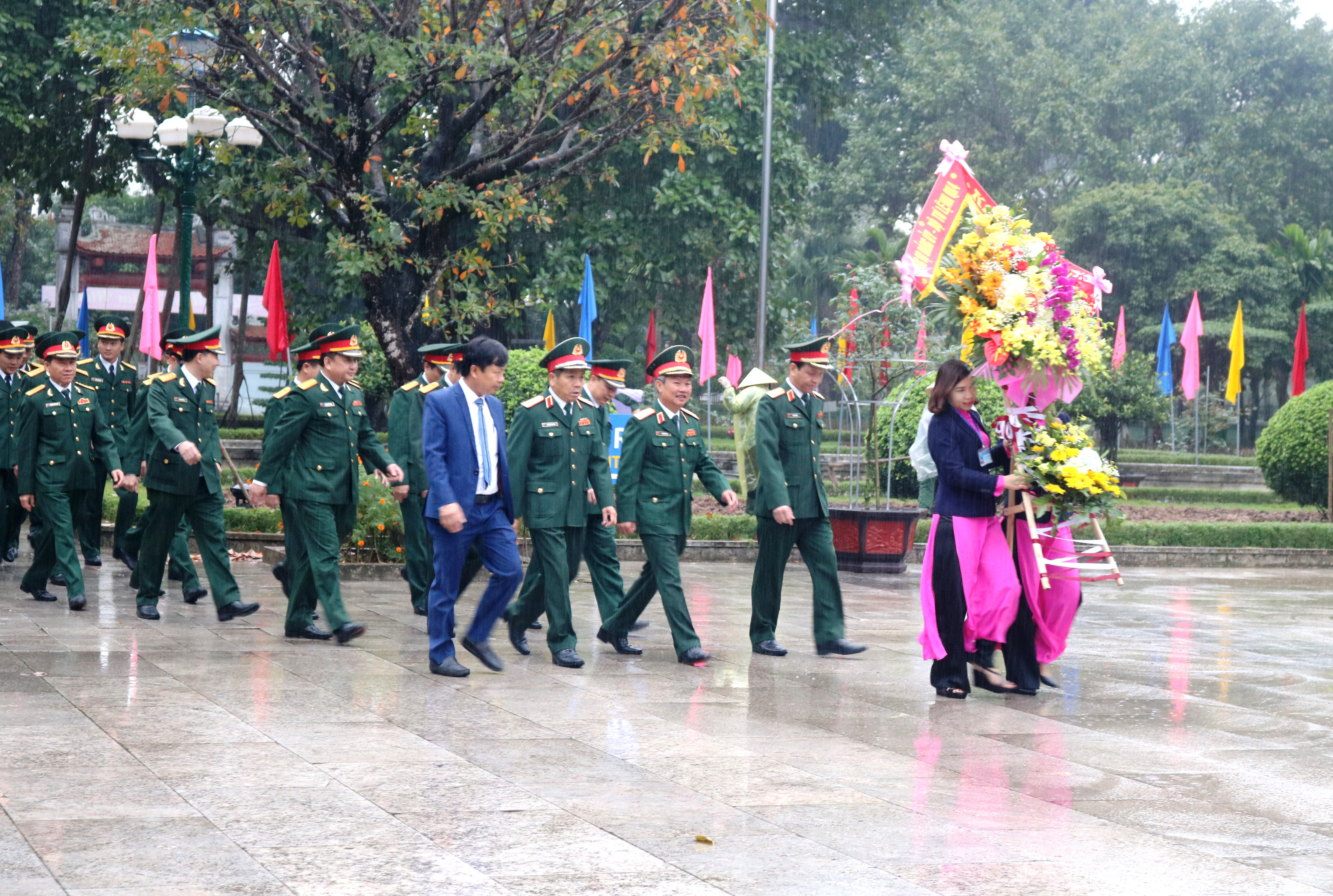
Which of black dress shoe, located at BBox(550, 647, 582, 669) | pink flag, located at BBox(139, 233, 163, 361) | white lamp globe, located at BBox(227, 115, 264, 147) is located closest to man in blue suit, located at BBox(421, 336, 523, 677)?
black dress shoe, located at BBox(550, 647, 582, 669)

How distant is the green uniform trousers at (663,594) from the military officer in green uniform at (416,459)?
1924 mm

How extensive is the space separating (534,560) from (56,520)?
12.0 feet

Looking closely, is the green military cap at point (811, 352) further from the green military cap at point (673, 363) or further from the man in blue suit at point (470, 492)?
the man in blue suit at point (470, 492)

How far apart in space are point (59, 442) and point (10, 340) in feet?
6.34

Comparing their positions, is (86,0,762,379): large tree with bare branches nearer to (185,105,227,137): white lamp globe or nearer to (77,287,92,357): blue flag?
(185,105,227,137): white lamp globe

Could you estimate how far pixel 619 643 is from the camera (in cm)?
916

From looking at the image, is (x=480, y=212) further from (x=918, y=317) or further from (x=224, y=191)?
(x=918, y=317)

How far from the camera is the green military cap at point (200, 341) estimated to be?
398 inches

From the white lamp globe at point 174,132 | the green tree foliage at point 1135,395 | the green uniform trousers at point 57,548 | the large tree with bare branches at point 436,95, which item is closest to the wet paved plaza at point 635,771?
the green uniform trousers at point 57,548

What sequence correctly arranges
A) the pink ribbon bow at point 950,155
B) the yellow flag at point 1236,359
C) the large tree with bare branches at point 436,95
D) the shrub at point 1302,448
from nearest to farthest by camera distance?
the pink ribbon bow at point 950,155 < the large tree with bare branches at point 436,95 < the shrub at point 1302,448 < the yellow flag at point 1236,359

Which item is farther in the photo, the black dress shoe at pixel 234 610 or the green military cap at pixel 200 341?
the green military cap at pixel 200 341

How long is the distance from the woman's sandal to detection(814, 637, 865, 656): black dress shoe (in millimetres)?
1033

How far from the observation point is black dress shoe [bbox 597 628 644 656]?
9148 mm

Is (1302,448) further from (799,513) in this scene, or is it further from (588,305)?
(799,513)
